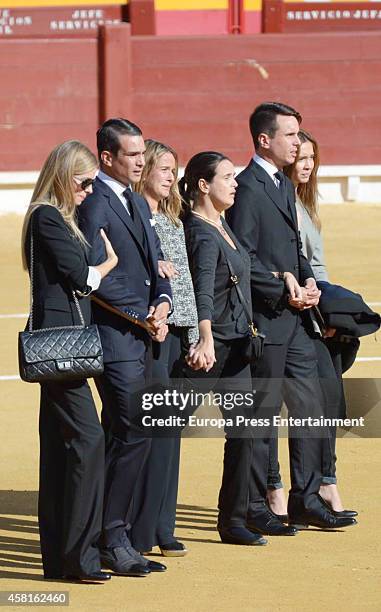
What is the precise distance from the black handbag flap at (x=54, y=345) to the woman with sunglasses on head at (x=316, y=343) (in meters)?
1.31

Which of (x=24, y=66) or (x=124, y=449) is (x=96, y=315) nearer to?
(x=124, y=449)

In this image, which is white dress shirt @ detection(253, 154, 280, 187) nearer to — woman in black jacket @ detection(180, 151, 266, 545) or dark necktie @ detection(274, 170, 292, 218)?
dark necktie @ detection(274, 170, 292, 218)

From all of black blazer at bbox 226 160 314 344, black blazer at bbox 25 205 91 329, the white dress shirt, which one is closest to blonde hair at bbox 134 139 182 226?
black blazer at bbox 226 160 314 344

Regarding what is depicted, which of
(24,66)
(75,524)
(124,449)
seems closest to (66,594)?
(75,524)

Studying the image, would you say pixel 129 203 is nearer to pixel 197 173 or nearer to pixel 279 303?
pixel 197 173

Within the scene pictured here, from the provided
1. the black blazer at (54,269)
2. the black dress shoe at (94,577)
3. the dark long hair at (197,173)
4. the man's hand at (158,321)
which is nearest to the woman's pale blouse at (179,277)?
the dark long hair at (197,173)

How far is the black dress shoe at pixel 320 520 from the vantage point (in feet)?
19.2

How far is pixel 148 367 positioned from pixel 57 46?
1295 centimetres

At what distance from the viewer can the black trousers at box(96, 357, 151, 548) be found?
16.9 feet

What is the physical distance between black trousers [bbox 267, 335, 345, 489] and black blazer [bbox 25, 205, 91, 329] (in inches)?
51.2

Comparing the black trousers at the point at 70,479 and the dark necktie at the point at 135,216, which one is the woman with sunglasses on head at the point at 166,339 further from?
the black trousers at the point at 70,479

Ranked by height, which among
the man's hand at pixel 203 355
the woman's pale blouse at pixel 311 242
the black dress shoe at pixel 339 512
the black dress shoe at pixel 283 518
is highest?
the woman's pale blouse at pixel 311 242

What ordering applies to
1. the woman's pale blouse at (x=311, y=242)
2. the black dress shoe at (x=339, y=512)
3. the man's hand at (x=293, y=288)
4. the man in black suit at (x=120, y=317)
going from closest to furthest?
the man in black suit at (x=120, y=317) < the man's hand at (x=293, y=288) < the black dress shoe at (x=339, y=512) < the woman's pale blouse at (x=311, y=242)

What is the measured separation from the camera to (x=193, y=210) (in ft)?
18.5
